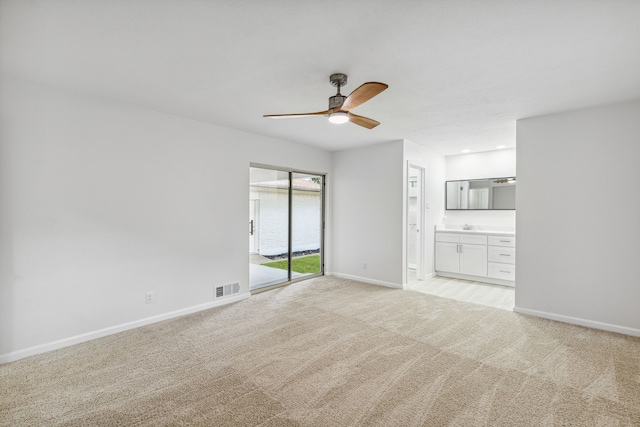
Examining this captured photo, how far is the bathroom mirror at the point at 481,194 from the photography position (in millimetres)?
5375

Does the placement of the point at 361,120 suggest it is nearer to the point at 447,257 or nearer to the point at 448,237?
the point at 448,237

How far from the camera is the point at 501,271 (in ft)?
16.5

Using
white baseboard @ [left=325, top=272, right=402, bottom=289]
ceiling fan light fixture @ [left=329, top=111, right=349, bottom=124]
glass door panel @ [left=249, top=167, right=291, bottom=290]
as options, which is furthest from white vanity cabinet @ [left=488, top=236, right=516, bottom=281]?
ceiling fan light fixture @ [left=329, top=111, right=349, bottom=124]

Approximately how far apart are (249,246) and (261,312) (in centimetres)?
110

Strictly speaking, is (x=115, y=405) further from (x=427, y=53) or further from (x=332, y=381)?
(x=427, y=53)

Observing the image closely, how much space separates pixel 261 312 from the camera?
12.3 feet

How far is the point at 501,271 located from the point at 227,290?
4.56 m

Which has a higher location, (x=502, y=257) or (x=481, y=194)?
(x=481, y=194)

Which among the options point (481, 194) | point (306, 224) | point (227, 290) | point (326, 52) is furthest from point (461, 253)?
point (326, 52)

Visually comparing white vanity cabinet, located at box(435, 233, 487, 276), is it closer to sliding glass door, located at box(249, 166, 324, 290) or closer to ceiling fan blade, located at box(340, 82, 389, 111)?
sliding glass door, located at box(249, 166, 324, 290)

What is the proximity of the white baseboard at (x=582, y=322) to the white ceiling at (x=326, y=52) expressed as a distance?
95.5 inches

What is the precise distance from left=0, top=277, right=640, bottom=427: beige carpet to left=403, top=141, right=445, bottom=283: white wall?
2.19m

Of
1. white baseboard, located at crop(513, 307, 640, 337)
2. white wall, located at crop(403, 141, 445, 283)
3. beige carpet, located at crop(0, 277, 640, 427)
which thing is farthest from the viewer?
white wall, located at crop(403, 141, 445, 283)

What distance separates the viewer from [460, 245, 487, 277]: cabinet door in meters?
5.21
